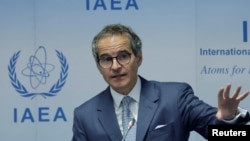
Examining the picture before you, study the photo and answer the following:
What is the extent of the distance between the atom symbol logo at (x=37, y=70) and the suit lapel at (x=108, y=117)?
1289 mm

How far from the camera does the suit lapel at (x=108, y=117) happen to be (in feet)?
5.94

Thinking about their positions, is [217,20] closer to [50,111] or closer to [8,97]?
[50,111]

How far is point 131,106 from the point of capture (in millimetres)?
1920

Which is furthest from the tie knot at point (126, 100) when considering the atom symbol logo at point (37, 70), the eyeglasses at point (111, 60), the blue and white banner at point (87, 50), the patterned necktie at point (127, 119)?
the atom symbol logo at point (37, 70)

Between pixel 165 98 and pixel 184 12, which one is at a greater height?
pixel 184 12

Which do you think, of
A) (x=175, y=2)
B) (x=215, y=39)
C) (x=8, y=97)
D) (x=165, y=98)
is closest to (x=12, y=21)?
(x=8, y=97)

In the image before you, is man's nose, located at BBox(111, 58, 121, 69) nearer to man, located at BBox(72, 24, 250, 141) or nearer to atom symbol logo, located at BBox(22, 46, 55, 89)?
man, located at BBox(72, 24, 250, 141)

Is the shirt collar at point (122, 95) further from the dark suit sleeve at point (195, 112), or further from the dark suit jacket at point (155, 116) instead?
the dark suit sleeve at point (195, 112)

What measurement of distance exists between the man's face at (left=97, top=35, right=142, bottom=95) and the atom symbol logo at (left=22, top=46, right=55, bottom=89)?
4.63ft

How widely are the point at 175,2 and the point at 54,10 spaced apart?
0.89 m

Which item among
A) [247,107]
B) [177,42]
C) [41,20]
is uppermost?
[41,20]

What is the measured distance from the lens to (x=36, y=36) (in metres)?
3.17

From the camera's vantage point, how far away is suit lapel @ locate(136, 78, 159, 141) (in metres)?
1.81

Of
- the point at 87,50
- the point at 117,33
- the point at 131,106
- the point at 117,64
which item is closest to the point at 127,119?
the point at 131,106
